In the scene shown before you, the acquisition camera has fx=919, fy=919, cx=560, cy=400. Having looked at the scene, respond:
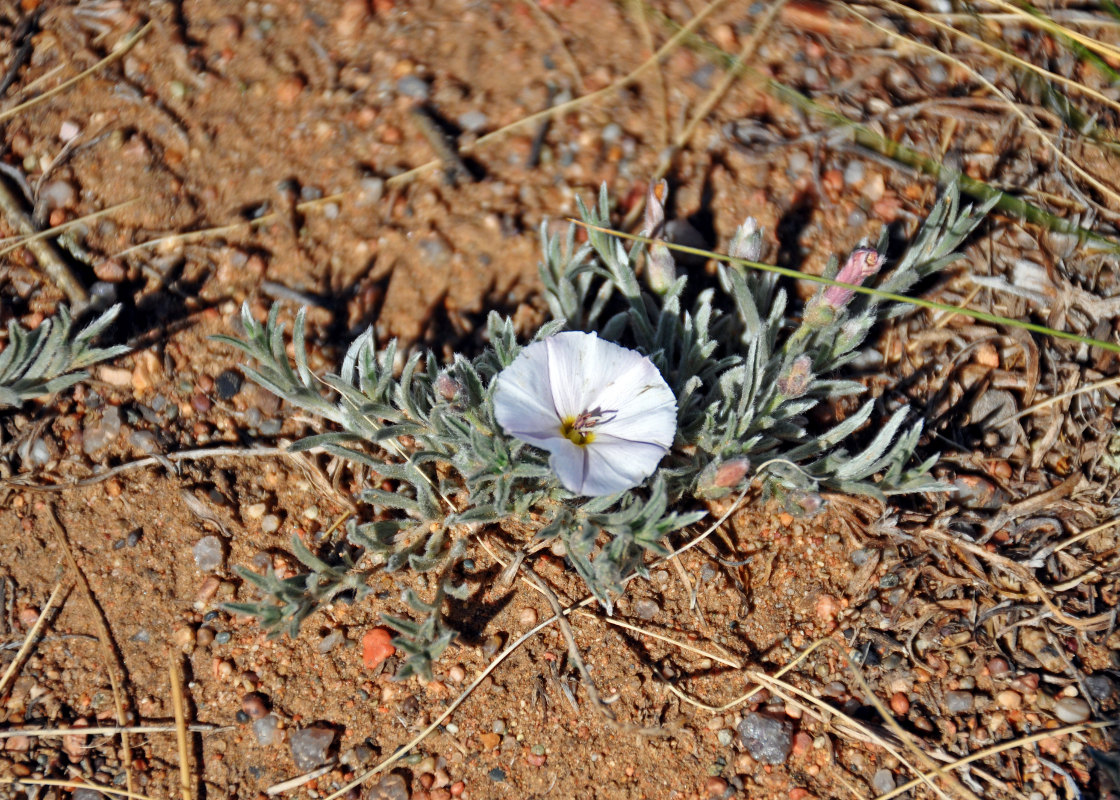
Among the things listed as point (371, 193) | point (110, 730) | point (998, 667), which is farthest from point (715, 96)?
point (110, 730)

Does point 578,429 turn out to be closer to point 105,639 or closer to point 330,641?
point 330,641

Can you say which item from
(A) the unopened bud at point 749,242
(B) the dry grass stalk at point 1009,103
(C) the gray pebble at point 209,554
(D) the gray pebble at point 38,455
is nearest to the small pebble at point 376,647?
(C) the gray pebble at point 209,554

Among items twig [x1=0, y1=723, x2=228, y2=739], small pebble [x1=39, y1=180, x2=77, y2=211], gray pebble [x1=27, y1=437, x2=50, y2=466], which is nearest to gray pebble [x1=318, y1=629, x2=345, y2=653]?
twig [x1=0, y1=723, x2=228, y2=739]

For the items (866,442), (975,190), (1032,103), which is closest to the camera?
(866,442)

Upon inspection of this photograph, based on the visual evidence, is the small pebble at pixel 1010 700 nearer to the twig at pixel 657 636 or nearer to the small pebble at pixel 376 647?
the twig at pixel 657 636

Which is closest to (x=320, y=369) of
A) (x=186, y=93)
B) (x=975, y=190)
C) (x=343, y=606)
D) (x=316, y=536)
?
(x=316, y=536)

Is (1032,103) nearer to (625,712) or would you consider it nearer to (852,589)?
(852,589)

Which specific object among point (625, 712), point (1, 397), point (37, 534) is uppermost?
point (1, 397)
